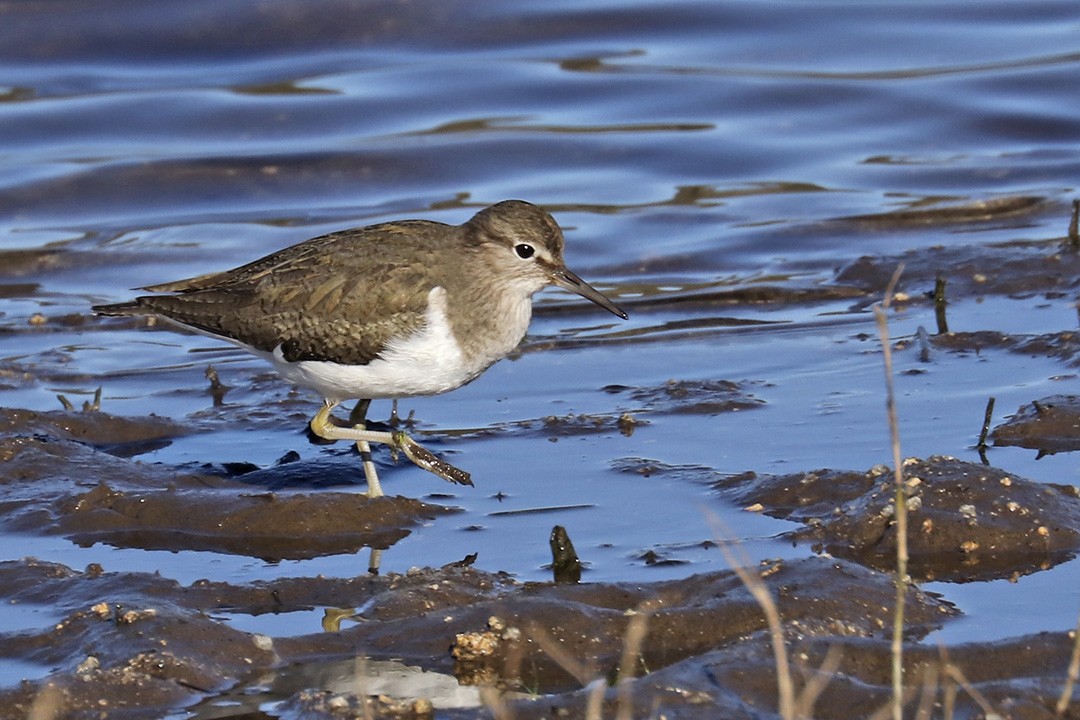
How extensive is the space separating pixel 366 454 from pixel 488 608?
2.01 m

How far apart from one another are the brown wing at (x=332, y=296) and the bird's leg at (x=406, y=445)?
0.40 metres

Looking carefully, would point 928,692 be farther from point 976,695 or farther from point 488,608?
point 488,608

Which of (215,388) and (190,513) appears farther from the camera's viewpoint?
(215,388)

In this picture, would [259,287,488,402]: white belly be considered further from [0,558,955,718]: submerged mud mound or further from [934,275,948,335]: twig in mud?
[934,275,948,335]: twig in mud

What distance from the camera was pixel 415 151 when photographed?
1409cm

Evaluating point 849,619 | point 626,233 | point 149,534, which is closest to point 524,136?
point 626,233

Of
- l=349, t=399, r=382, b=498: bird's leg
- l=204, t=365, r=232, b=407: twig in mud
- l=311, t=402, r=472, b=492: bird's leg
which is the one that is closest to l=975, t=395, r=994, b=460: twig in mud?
l=311, t=402, r=472, b=492: bird's leg

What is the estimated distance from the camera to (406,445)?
7609 millimetres

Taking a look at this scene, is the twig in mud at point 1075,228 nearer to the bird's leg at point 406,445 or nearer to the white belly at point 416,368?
the white belly at point 416,368

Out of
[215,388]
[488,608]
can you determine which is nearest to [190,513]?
[488,608]

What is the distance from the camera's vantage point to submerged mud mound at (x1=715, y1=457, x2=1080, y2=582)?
6383 mm

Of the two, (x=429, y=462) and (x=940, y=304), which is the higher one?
(x=940, y=304)

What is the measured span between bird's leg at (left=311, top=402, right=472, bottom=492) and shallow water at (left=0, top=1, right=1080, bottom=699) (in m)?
0.17

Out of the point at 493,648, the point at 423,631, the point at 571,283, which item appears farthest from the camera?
the point at 571,283
